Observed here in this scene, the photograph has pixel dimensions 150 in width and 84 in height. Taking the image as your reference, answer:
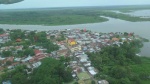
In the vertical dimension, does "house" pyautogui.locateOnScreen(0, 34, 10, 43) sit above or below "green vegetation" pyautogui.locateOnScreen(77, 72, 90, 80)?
below

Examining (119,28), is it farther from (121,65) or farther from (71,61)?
(71,61)

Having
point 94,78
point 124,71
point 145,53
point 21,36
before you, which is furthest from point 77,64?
point 21,36

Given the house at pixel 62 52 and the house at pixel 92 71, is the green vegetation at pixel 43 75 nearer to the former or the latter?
the house at pixel 92 71

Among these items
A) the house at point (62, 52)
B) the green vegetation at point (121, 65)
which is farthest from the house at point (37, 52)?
the green vegetation at point (121, 65)

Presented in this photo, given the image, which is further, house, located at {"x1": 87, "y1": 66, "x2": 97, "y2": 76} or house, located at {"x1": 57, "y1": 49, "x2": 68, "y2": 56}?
house, located at {"x1": 57, "y1": 49, "x2": 68, "y2": 56}

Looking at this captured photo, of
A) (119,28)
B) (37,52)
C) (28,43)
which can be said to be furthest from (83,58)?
(119,28)

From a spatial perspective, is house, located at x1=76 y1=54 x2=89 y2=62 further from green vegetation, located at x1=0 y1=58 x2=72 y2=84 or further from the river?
the river

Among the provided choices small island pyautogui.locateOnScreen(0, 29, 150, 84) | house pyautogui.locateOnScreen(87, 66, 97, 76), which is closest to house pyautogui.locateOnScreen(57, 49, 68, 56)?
small island pyautogui.locateOnScreen(0, 29, 150, 84)
